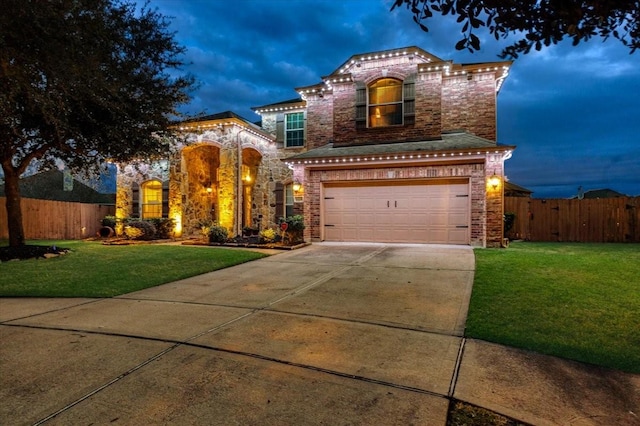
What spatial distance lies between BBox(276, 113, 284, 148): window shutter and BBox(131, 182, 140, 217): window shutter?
705 centimetres

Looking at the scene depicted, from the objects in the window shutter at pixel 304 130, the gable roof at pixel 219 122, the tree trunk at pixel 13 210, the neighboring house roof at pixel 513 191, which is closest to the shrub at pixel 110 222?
the gable roof at pixel 219 122

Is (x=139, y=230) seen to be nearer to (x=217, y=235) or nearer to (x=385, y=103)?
(x=217, y=235)

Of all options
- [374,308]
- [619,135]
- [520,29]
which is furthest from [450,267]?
[619,135]

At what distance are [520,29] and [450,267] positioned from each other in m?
5.98

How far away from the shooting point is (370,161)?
1213 cm

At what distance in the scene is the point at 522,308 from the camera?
185 inches

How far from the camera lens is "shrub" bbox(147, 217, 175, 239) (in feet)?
50.9

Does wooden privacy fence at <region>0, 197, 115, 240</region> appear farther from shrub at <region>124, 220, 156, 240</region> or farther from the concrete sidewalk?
the concrete sidewalk

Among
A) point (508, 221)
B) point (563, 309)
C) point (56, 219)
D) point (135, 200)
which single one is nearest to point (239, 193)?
point (135, 200)

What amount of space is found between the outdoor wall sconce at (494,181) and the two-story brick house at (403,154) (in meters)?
0.03

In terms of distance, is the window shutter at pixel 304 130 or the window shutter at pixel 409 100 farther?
the window shutter at pixel 304 130

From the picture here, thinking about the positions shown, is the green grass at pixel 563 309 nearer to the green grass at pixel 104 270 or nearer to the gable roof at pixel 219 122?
the green grass at pixel 104 270

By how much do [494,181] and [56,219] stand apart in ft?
60.6

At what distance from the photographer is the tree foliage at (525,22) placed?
2242mm
